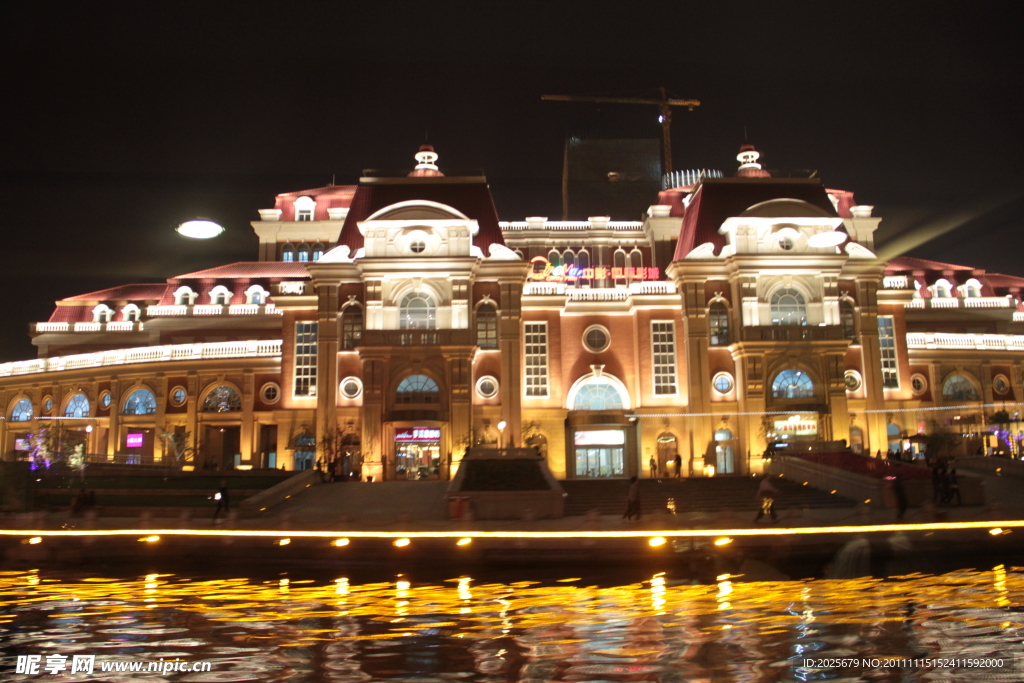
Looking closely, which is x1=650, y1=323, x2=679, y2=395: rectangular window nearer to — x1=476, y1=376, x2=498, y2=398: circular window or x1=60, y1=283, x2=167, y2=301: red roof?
x1=476, y1=376, x2=498, y2=398: circular window

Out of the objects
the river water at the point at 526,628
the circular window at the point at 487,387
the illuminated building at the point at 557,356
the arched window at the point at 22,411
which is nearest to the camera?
the river water at the point at 526,628

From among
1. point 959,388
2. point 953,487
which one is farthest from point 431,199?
point 959,388

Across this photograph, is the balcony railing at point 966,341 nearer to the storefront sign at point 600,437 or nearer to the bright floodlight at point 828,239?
the bright floodlight at point 828,239

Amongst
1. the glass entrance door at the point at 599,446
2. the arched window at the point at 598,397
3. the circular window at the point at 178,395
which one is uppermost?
the circular window at the point at 178,395

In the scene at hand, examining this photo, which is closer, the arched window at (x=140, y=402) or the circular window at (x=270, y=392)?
the circular window at (x=270, y=392)

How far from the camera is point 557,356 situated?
48219mm

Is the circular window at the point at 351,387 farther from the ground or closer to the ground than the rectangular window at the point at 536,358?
closer to the ground

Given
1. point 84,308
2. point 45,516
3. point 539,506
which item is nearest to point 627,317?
point 539,506

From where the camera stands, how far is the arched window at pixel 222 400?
1988 inches

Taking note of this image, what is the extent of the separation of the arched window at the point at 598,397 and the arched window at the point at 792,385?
8.59 m

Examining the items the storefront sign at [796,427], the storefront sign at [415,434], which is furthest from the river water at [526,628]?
the storefront sign at [796,427]

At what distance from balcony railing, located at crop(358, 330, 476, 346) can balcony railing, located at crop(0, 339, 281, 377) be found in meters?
9.13

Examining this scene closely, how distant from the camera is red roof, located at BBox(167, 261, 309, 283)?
60.2 metres

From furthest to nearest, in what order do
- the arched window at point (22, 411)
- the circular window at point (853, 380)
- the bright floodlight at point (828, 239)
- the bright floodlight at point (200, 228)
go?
the arched window at point (22, 411) < the circular window at point (853, 380) < the bright floodlight at point (828, 239) < the bright floodlight at point (200, 228)
